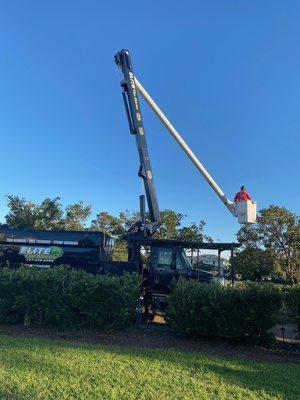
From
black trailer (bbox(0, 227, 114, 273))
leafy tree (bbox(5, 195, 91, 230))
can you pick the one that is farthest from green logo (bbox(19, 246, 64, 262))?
leafy tree (bbox(5, 195, 91, 230))

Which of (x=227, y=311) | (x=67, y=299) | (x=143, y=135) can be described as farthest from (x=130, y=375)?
(x=143, y=135)

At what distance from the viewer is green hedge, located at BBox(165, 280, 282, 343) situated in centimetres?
810

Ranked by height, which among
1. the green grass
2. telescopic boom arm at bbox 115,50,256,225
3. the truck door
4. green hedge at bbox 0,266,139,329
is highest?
telescopic boom arm at bbox 115,50,256,225

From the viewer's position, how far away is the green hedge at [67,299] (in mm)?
8898

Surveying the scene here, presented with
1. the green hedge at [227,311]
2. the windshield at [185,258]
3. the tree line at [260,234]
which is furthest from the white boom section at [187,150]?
the tree line at [260,234]

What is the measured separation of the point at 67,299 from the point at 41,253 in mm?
3361

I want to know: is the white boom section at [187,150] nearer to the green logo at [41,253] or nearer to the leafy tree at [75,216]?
the green logo at [41,253]

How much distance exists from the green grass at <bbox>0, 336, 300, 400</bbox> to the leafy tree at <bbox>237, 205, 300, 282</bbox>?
30088 millimetres

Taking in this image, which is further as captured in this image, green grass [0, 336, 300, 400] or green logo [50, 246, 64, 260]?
green logo [50, 246, 64, 260]

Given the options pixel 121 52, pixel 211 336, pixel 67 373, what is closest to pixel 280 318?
pixel 211 336

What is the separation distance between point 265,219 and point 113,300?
97.1 ft

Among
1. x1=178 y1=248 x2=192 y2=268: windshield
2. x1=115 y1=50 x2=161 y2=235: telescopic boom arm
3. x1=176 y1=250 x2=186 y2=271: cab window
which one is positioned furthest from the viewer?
x1=115 y1=50 x2=161 y2=235: telescopic boom arm

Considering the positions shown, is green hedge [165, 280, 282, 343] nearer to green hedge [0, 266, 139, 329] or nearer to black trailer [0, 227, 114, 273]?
green hedge [0, 266, 139, 329]

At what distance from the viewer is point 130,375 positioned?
575 cm
